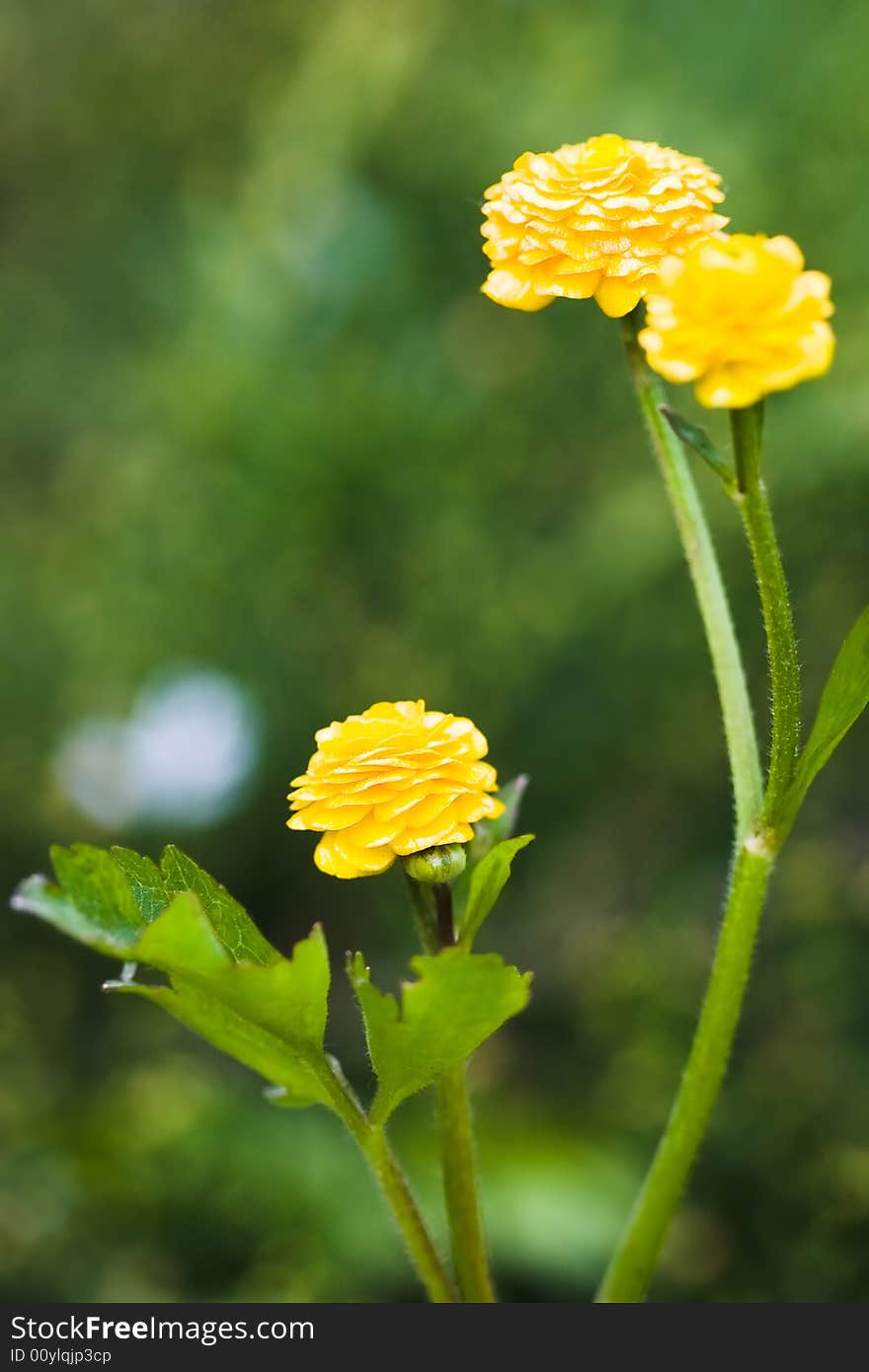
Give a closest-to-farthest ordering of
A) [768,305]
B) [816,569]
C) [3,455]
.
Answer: [768,305], [816,569], [3,455]

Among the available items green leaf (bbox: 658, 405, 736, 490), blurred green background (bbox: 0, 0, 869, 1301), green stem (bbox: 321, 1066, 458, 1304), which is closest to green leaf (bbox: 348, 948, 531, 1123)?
green stem (bbox: 321, 1066, 458, 1304)

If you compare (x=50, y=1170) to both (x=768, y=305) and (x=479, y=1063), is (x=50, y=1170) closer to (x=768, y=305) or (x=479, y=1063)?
(x=479, y=1063)

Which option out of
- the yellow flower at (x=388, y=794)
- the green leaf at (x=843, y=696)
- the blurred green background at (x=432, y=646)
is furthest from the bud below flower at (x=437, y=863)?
the blurred green background at (x=432, y=646)

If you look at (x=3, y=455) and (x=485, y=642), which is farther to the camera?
(x=3, y=455)

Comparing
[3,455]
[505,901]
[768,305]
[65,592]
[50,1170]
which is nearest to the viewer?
[768,305]

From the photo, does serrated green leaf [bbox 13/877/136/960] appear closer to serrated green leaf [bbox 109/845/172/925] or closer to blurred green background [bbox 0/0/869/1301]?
serrated green leaf [bbox 109/845/172/925]

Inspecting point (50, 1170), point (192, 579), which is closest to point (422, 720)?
point (50, 1170)
